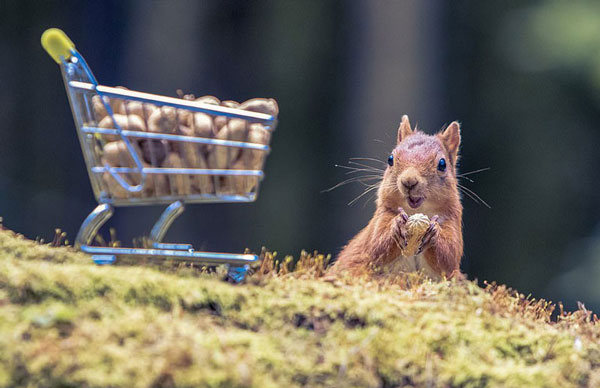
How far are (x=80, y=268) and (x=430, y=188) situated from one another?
4.51ft

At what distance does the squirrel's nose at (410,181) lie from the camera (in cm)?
236

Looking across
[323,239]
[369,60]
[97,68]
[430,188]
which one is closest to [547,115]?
[369,60]

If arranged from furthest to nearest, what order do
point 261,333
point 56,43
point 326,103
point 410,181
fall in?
point 326,103
point 410,181
point 56,43
point 261,333

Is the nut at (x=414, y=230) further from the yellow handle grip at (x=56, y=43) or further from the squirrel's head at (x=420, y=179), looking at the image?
the yellow handle grip at (x=56, y=43)

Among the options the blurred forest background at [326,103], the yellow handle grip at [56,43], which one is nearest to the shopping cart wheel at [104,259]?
the yellow handle grip at [56,43]

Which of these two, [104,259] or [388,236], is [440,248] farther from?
[104,259]

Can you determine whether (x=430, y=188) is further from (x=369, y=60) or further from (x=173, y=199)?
(x=369, y=60)

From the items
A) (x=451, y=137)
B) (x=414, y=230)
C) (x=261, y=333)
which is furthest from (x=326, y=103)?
(x=261, y=333)

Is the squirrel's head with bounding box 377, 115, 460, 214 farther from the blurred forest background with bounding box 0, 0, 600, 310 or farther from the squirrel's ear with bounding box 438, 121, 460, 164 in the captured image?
the blurred forest background with bounding box 0, 0, 600, 310

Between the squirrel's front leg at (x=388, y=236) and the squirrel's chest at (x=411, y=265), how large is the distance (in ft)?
0.10

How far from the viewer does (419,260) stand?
94.7 inches

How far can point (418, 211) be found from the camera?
8.13 feet

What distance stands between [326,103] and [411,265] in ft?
10.6

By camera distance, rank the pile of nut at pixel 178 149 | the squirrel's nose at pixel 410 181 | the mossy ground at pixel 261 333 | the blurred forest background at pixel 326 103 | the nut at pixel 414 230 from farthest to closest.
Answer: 1. the blurred forest background at pixel 326 103
2. the squirrel's nose at pixel 410 181
3. the nut at pixel 414 230
4. the pile of nut at pixel 178 149
5. the mossy ground at pixel 261 333
